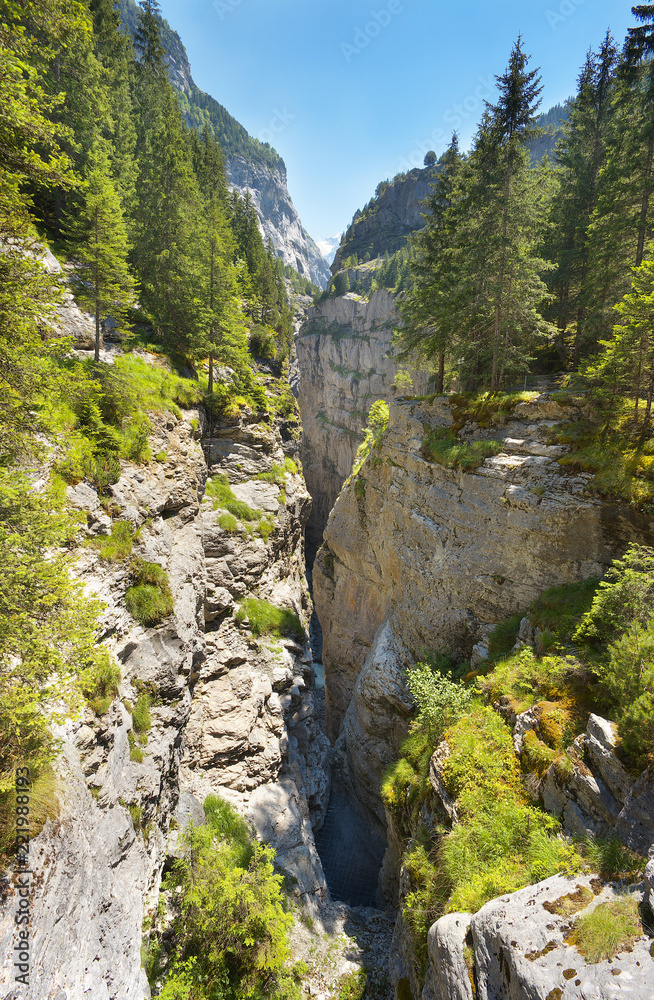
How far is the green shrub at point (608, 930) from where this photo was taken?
4.80 m

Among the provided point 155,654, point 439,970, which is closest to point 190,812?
point 155,654

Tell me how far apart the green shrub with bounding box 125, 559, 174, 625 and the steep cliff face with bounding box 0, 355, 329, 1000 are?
35 cm

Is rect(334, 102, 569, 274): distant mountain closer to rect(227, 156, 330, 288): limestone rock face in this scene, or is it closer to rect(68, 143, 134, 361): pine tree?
rect(227, 156, 330, 288): limestone rock face

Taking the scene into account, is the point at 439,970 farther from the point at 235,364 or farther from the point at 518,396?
the point at 235,364

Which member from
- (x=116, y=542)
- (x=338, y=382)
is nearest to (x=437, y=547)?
(x=116, y=542)

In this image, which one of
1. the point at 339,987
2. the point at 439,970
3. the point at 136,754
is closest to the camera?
the point at 439,970

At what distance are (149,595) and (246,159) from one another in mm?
196885

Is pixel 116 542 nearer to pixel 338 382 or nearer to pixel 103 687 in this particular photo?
pixel 103 687

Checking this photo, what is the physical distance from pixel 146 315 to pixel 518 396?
67.2ft

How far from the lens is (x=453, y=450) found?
16125 mm

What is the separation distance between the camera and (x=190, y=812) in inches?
512

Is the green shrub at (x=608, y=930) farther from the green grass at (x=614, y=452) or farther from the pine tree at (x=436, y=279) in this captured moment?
the pine tree at (x=436, y=279)

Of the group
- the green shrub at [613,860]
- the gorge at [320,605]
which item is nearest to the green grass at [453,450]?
the gorge at [320,605]

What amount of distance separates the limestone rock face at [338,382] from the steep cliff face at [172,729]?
40.5 meters
